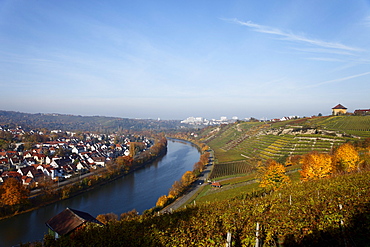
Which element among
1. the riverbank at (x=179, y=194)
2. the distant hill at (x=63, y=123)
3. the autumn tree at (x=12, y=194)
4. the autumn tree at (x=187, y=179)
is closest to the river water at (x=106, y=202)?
the autumn tree at (x=12, y=194)

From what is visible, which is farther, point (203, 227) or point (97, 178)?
point (97, 178)

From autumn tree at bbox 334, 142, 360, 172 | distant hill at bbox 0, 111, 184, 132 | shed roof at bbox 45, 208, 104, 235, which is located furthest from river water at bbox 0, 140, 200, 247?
distant hill at bbox 0, 111, 184, 132

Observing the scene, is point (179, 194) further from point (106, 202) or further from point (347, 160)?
point (347, 160)

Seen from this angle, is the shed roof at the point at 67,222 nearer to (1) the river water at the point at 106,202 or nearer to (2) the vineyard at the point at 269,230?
(2) the vineyard at the point at 269,230

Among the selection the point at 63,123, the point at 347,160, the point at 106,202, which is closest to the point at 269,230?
the point at 347,160

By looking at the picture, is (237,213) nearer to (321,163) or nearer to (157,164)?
(321,163)

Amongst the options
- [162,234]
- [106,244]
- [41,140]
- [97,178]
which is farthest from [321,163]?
[41,140]
